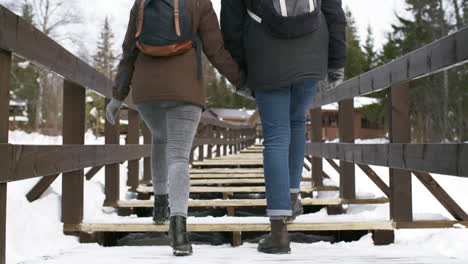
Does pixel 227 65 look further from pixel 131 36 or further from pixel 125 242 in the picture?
pixel 125 242

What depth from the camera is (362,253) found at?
244cm

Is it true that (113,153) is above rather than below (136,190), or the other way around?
above

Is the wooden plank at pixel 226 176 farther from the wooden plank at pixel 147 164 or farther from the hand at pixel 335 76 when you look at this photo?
the hand at pixel 335 76

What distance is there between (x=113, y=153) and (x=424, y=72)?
235 cm

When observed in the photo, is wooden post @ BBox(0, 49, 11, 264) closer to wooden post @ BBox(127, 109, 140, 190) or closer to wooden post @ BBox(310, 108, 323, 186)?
wooden post @ BBox(127, 109, 140, 190)

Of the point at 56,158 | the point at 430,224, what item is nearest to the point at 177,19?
the point at 56,158

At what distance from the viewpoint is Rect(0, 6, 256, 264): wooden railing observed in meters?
1.89

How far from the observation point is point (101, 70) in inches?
2029

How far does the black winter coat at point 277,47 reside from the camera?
8.17 ft

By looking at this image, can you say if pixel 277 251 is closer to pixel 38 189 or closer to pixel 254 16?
pixel 254 16

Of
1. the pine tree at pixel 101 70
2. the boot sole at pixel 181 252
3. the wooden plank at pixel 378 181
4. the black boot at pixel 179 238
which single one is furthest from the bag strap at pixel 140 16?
the pine tree at pixel 101 70

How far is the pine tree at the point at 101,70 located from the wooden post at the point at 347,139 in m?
34.1

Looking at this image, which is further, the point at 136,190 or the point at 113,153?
the point at 136,190

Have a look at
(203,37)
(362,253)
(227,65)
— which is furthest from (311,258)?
(203,37)
